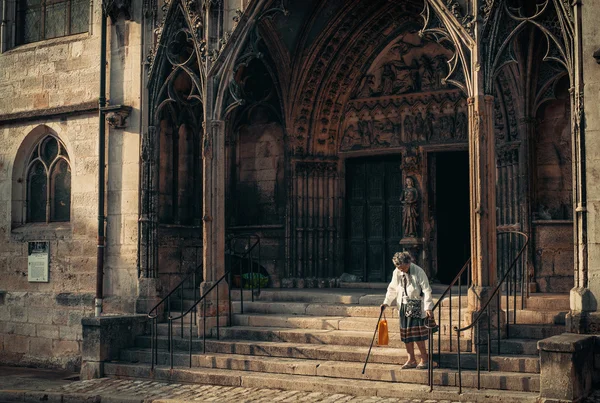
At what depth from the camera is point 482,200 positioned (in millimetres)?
11203

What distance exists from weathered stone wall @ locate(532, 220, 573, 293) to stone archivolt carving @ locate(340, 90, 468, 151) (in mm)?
2291

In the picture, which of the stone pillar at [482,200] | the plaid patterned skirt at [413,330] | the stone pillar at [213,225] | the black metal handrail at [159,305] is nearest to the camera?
the plaid patterned skirt at [413,330]

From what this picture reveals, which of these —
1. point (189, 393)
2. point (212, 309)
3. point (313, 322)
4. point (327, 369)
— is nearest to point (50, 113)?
point (212, 309)

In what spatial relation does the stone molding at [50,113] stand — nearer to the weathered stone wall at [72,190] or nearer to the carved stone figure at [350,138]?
the weathered stone wall at [72,190]

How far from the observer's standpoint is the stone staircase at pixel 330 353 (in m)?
10.5

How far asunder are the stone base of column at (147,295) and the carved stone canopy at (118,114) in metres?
2.70

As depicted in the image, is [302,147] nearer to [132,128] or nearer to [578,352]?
[132,128]

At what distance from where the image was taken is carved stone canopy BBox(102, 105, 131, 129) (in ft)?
48.8

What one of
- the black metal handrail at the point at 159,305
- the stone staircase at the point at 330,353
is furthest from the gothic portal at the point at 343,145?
the stone staircase at the point at 330,353

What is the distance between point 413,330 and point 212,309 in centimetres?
379

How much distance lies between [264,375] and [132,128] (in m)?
5.44

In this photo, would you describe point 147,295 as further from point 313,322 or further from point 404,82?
point 404,82

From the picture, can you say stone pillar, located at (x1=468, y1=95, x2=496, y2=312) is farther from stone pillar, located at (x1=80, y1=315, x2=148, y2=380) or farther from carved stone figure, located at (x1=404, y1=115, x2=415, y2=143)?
stone pillar, located at (x1=80, y1=315, x2=148, y2=380)

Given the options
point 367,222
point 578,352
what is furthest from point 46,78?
point 578,352
